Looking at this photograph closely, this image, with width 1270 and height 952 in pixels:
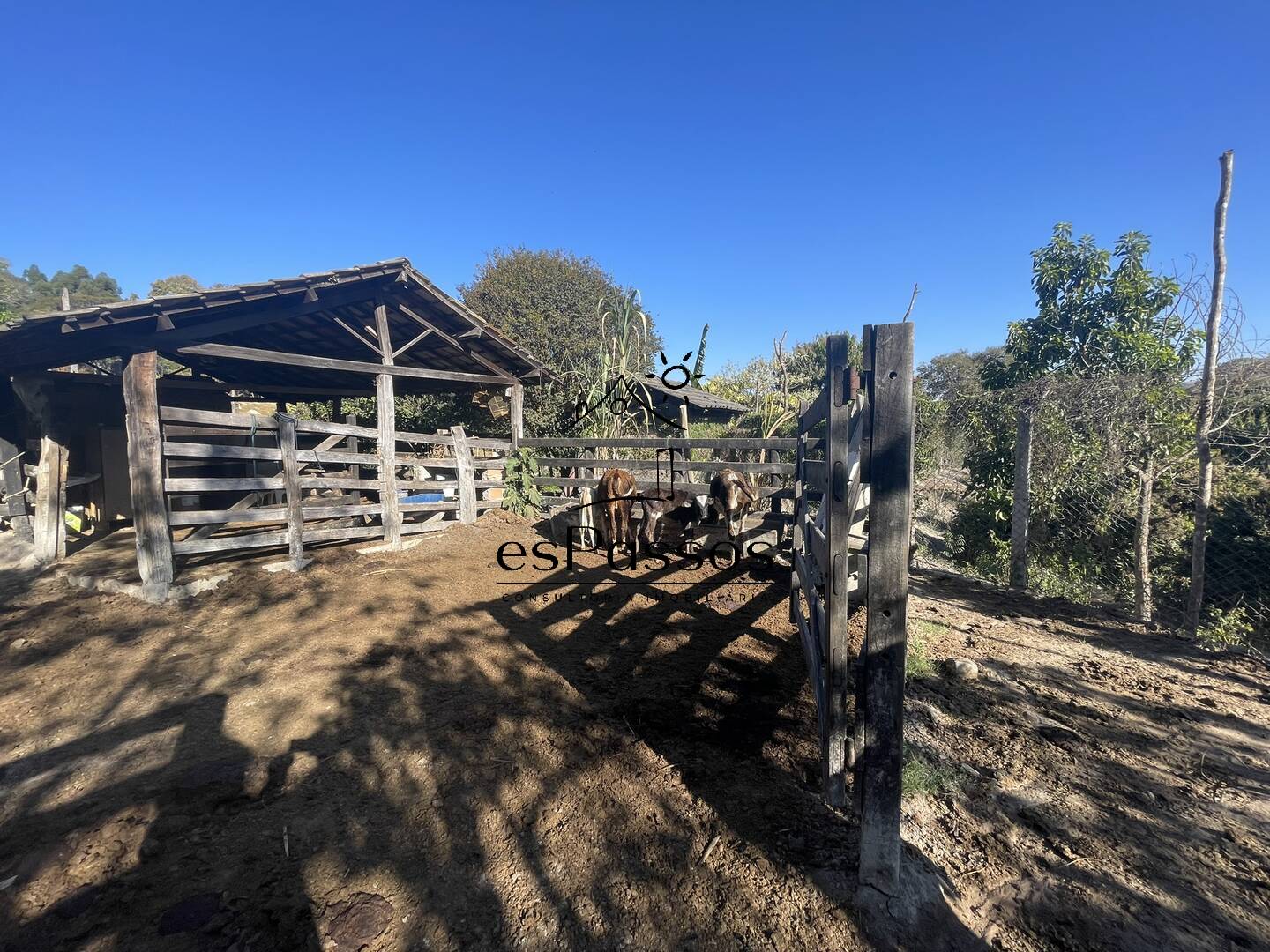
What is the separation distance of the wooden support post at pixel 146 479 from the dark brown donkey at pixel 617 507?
4550 millimetres

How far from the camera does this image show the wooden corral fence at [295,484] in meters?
5.62

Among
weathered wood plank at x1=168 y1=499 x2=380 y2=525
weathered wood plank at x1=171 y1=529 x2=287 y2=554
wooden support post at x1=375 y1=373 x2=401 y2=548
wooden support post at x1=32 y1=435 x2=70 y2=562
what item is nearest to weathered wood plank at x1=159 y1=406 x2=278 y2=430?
weathered wood plank at x1=168 y1=499 x2=380 y2=525

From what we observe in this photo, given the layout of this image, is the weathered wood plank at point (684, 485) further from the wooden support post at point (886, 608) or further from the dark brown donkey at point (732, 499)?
the wooden support post at point (886, 608)

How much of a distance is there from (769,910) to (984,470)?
7.77m

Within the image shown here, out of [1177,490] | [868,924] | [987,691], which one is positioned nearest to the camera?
[868,924]

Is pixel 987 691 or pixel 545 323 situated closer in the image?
pixel 987 691

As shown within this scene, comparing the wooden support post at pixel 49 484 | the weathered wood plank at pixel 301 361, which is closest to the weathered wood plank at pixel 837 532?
the weathered wood plank at pixel 301 361

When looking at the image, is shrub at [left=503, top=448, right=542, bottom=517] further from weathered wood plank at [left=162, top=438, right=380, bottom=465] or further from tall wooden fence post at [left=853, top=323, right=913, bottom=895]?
tall wooden fence post at [left=853, top=323, right=913, bottom=895]

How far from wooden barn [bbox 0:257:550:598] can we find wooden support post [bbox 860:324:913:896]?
20.3 ft

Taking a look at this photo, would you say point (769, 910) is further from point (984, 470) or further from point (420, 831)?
point (984, 470)

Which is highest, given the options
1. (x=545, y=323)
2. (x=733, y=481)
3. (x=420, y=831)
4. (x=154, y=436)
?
(x=545, y=323)

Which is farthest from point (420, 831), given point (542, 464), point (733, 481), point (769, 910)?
point (542, 464)

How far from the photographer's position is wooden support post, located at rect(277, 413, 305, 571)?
6.16 m

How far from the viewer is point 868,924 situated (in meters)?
1.75
